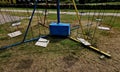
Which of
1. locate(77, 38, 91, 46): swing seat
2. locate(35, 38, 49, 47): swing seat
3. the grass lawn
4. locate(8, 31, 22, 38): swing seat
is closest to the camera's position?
the grass lawn

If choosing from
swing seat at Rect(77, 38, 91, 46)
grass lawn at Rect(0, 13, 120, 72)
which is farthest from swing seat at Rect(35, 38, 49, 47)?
swing seat at Rect(77, 38, 91, 46)

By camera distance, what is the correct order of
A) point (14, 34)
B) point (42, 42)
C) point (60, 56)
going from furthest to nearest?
point (14, 34), point (42, 42), point (60, 56)

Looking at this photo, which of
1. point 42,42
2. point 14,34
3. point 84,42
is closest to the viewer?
point 84,42

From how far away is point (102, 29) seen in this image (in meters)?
6.59

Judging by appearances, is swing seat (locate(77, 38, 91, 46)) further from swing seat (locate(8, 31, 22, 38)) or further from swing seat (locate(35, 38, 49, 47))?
swing seat (locate(8, 31, 22, 38))

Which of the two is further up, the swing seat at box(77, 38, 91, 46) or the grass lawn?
the swing seat at box(77, 38, 91, 46)

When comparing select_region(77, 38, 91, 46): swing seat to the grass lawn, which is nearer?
the grass lawn

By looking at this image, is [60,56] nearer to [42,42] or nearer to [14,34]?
[42,42]

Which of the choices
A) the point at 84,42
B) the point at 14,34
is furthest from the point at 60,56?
the point at 14,34

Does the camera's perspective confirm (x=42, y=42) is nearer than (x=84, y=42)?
No

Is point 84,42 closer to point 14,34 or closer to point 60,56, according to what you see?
point 60,56

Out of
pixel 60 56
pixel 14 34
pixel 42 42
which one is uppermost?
pixel 14 34

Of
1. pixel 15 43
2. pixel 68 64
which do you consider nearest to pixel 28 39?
pixel 15 43

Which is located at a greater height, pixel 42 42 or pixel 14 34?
pixel 14 34
